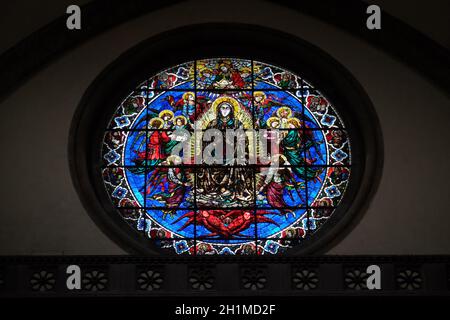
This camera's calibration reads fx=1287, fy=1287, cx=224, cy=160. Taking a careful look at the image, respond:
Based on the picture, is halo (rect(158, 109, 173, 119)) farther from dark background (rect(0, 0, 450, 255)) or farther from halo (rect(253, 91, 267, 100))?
halo (rect(253, 91, 267, 100))

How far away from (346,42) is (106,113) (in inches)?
135

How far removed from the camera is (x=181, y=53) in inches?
711

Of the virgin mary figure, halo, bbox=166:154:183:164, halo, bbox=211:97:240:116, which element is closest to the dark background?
halo, bbox=211:97:240:116

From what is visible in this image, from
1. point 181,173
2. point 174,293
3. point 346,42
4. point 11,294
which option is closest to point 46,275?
point 11,294

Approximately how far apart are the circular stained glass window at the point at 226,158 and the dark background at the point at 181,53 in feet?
2.16

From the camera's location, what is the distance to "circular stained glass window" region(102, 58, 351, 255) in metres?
16.8

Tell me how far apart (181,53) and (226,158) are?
1739 mm

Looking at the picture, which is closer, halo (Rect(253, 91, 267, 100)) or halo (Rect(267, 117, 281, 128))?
halo (Rect(267, 117, 281, 128))

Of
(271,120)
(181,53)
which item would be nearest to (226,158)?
(271,120)

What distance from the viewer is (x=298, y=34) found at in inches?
698

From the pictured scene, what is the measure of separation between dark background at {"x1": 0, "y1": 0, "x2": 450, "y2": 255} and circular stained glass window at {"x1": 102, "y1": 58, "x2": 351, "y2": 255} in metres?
0.66

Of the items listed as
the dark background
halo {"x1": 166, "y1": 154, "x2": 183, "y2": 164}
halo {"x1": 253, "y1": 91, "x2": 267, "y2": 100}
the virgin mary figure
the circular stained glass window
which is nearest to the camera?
the dark background

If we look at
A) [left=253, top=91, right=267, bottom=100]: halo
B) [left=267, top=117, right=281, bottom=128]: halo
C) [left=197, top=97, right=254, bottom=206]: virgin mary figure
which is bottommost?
[left=197, top=97, right=254, bottom=206]: virgin mary figure

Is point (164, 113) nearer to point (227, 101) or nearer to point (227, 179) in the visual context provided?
point (227, 101)
